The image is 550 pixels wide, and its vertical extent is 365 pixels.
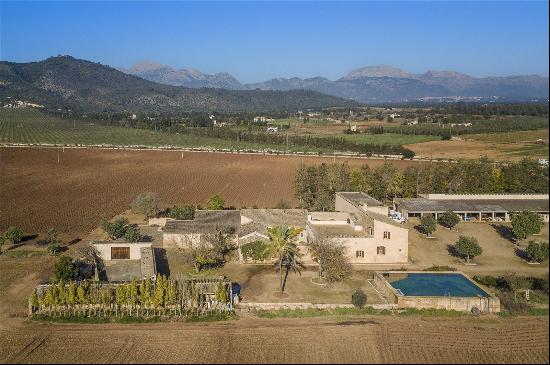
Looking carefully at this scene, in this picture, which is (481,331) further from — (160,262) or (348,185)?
(348,185)

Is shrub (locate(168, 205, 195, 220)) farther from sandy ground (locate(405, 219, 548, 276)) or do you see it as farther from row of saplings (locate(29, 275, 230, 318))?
sandy ground (locate(405, 219, 548, 276))

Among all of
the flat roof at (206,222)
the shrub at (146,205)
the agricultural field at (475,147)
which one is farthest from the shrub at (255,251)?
the agricultural field at (475,147)

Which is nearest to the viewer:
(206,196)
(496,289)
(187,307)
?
(187,307)

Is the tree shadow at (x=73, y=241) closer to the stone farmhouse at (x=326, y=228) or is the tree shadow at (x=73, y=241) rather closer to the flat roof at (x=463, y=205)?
the stone farmhouse at (x=326, y=228)

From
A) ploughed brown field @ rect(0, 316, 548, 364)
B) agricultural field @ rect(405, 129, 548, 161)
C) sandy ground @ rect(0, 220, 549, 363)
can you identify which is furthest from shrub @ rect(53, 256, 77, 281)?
agricultural field @ rect(405, 129, 548, 161)

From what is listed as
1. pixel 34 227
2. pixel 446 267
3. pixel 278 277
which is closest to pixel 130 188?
pixel 34 227

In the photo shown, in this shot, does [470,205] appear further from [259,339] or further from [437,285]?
[259,339]

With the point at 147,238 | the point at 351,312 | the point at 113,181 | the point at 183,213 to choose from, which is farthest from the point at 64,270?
the point at 113,181
